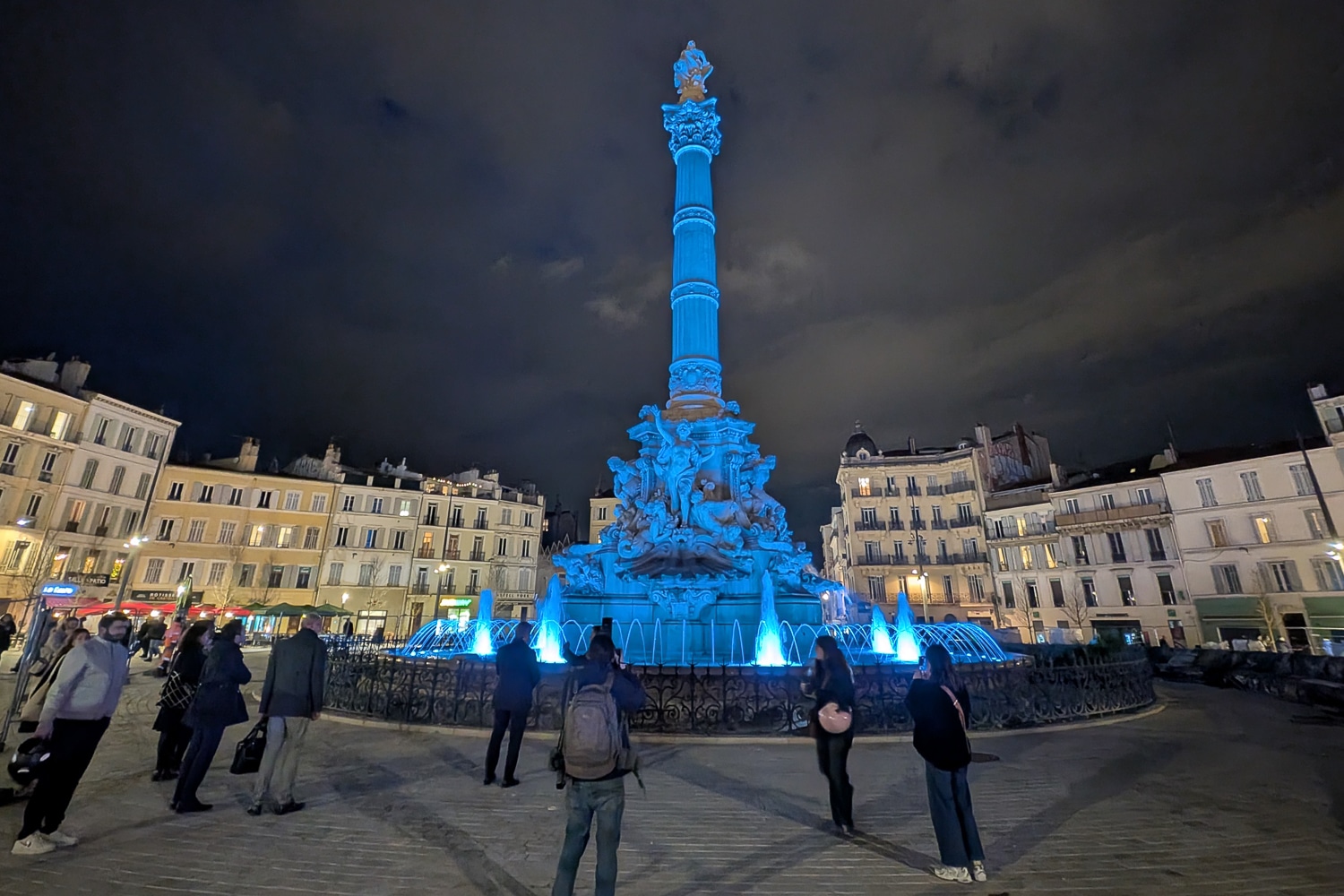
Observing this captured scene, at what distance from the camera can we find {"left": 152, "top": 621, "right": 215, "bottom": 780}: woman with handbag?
7332 millimetres

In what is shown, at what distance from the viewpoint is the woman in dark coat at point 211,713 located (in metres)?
6.13

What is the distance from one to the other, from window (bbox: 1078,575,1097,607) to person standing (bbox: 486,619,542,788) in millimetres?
46513

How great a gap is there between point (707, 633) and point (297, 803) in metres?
11.0

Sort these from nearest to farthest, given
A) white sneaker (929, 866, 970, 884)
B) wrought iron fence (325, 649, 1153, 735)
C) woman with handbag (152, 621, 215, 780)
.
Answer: white sneaker (929, 866, 970, 884), woman with handbag (152, 621, 215, 780), wrought iron fence (325, 649, 1153, 735)

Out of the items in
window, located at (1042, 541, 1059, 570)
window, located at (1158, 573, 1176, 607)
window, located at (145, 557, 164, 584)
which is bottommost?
window, located at (1158, 573, 1176, 607)

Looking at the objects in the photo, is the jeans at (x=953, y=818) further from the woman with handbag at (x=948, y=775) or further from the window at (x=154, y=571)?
the window at (x=154, y=571)

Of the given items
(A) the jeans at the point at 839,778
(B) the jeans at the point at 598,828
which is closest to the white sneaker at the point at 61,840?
(B) the jeans at the point at 598,828

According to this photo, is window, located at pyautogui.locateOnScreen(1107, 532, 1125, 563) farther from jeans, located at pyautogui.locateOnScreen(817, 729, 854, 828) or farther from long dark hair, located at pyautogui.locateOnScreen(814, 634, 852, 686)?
jeans, located at pyautogui.locateOnScreen(817, 729, 854, 828)

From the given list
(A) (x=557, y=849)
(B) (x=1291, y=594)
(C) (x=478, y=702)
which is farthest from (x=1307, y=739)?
(B) (x=1291, y=594)

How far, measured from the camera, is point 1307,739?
10.0 metres

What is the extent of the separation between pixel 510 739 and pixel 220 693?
10.3 ft

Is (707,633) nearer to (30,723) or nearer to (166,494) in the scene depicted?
(30,723)

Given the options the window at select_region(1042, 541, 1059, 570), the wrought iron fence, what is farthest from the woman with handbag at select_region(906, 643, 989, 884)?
the window at select_region(1042, 541, 1059, 570)

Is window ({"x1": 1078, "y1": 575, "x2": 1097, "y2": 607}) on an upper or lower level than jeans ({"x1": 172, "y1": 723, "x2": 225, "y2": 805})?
upper
